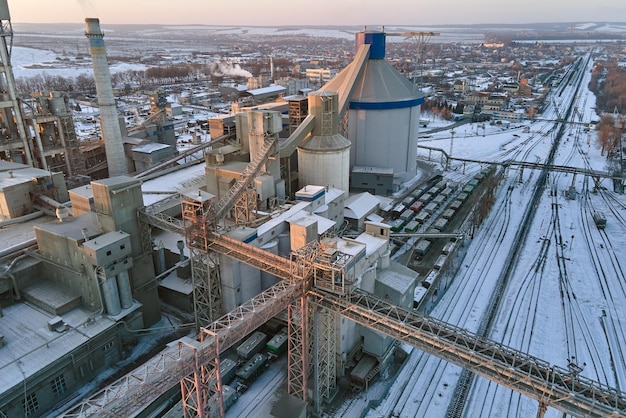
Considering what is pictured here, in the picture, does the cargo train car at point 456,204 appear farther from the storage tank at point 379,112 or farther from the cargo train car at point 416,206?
the storage tank at point 379,112

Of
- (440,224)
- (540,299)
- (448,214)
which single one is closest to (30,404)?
(540,299)

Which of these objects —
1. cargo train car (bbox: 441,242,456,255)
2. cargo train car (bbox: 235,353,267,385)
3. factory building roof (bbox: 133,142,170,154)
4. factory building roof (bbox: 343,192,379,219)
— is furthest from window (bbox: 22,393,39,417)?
factory building roof (bbox: 133,142,170,154)

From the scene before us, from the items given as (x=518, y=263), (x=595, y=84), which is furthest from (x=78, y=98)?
(x=595, y=84)

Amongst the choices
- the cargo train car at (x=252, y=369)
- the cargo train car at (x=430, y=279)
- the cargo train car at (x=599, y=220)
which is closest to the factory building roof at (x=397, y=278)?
the cargo train car at (x=430, y=279)

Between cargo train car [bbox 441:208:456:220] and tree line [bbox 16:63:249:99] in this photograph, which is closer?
cargo train car [bbox 441:208:456:220]

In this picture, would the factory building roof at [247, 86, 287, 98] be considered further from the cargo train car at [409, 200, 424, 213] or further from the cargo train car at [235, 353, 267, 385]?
the cargo train car at [235, 353, 267, 385]

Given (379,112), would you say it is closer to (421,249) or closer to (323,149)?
(323,149)
